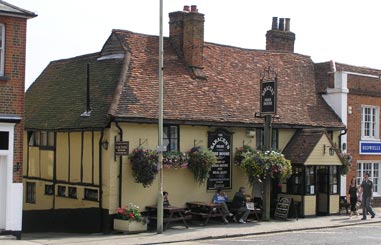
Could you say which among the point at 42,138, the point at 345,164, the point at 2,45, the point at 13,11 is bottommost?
the point at 345,164

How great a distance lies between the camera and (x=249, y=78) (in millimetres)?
27844

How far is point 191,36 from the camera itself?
84.6 ft

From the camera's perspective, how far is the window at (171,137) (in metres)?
23.1

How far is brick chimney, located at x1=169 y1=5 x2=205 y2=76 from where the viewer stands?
25656mm

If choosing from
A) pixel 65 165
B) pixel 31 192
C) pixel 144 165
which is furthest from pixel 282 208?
pixel 31 192

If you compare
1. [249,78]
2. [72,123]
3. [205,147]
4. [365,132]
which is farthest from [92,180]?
[365,132]

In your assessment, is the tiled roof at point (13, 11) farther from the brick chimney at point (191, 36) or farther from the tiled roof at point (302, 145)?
the tiled roof at point (302, 145)

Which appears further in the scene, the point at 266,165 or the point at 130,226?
the point at 266,165

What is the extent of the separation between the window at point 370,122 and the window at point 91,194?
13273 mm

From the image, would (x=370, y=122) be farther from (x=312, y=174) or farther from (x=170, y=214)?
(x=170, y=214)

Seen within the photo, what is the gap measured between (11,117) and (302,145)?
1195 cm

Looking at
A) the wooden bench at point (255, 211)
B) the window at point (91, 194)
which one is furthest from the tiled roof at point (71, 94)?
the wooden bench at point (255, 211)

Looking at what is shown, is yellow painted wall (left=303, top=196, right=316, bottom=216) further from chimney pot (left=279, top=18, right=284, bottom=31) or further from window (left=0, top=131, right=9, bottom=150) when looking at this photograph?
window (left=0, top=131, right=9, bottom=150)

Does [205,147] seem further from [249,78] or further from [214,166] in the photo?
[249,78]
